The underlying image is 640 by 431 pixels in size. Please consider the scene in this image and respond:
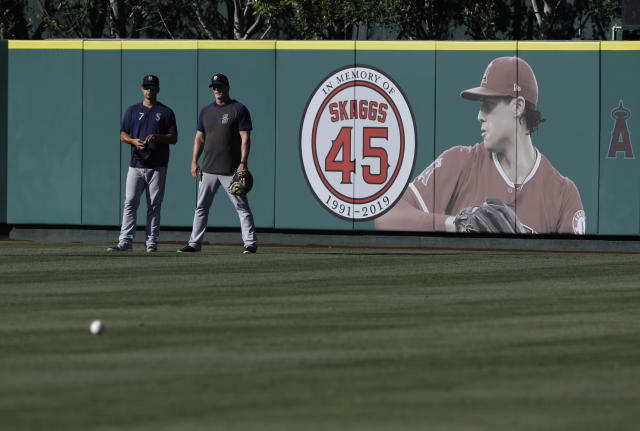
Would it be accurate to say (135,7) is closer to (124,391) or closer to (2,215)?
(2,215)

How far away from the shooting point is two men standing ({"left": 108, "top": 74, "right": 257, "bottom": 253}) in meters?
17.3

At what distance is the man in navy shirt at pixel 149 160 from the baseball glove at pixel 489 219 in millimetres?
5043

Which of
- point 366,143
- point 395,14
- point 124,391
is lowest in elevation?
point 124,391

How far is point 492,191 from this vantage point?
20641 millimetres

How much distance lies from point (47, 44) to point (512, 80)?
7.07m

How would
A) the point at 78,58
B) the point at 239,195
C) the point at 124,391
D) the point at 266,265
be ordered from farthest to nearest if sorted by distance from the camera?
the point at 78,58 → the point at 239,195 → the point at 266,265 → the point at 124,391

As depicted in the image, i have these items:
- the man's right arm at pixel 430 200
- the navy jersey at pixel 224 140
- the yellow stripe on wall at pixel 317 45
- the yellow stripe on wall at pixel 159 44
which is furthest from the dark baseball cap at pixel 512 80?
the navy jersey at pixel 224 140

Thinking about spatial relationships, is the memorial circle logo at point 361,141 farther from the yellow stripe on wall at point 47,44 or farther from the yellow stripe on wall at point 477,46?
the yellow stripe on wall at point 47,44

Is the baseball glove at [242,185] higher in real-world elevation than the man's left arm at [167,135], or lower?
lower

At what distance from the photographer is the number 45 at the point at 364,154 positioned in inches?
827

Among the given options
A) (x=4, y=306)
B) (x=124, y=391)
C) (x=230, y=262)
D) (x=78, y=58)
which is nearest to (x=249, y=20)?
(x=78, y=58)

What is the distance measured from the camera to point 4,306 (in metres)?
11.5

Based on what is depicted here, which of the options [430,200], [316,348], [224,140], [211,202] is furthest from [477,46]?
[316,348]

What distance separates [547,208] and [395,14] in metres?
16.8
